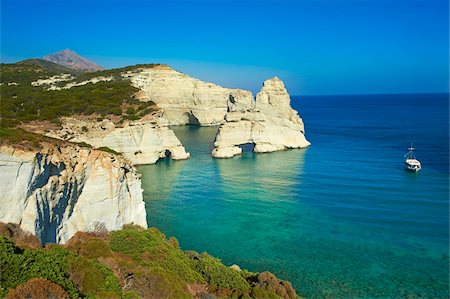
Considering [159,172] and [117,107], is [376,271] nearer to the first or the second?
[159,172]

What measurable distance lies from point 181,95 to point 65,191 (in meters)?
67.6

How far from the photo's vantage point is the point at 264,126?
176 ft

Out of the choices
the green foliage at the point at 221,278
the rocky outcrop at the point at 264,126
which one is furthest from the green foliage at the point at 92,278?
the rocky outcrop at the point at 264,126

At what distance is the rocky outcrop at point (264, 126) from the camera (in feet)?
170

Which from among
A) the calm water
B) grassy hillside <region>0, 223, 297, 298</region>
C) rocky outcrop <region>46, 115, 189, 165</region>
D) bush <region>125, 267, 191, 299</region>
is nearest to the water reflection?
the calm water

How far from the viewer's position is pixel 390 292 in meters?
17.2

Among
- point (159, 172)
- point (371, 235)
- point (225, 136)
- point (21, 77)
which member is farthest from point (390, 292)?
point (21, 77)

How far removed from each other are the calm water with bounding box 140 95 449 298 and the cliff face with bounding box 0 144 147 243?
561 centimetres

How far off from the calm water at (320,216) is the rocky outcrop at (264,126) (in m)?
2.98

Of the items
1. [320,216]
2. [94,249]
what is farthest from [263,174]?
[94,249]

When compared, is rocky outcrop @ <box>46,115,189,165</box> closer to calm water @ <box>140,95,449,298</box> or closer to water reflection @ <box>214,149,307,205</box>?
calm water @ <box>140,95,449,298</box>

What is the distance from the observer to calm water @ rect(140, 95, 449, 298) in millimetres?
18844

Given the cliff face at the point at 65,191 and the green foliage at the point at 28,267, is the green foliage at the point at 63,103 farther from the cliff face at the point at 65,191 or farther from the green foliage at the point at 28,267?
the green foliage at the point at 28,267

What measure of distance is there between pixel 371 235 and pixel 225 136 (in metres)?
30.5
